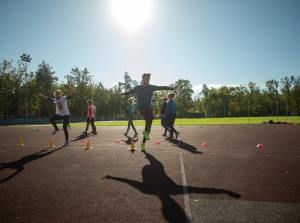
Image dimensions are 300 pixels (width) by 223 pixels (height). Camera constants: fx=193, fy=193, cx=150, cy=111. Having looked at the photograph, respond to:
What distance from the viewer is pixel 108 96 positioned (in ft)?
257

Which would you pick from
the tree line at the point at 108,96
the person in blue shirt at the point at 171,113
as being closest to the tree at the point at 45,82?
the tree line at the point at 108,96

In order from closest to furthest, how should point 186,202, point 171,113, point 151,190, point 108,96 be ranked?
point 186,202 < point 151,190 < point 171,113 < point 108,96

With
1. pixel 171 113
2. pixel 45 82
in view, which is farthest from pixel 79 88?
pixel 171 113

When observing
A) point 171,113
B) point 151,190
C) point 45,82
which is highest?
point 45,82

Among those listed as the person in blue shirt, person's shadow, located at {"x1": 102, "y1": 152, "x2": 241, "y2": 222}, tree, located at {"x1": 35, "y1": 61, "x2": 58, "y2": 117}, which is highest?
tree, located at {"x1": 35, "y1": 61, "x2": 58, "y2": 117}

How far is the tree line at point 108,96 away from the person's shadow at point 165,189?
47.4 meters

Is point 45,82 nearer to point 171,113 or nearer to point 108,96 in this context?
point 108,96

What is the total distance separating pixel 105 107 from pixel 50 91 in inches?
797

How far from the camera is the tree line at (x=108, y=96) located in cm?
4391

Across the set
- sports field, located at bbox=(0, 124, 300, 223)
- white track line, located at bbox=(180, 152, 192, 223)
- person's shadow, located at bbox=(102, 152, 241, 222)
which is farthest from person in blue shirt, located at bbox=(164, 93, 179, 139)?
white track line, located at bbox=(180, 152, 192, 223)

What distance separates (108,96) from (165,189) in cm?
7729

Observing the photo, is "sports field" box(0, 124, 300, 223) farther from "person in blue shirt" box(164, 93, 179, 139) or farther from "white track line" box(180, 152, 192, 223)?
"person in blue shirt" box(164, 93, 179, 139)

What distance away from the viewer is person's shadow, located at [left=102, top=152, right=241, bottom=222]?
2389 millimetres

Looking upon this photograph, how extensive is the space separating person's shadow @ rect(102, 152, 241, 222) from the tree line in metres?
47.4
